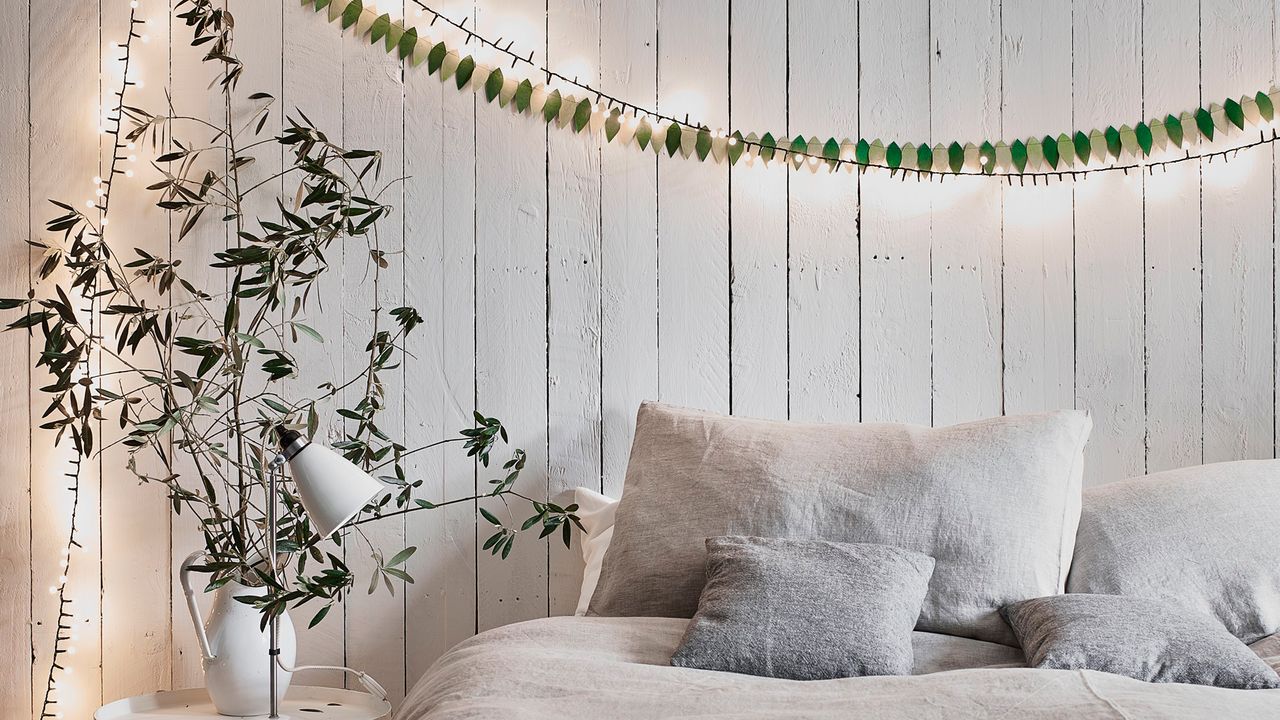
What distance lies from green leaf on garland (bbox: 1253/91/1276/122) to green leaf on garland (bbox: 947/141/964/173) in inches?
24.2

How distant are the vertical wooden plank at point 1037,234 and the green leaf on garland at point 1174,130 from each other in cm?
20

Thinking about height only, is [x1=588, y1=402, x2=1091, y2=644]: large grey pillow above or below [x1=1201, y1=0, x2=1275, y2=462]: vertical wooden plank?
below

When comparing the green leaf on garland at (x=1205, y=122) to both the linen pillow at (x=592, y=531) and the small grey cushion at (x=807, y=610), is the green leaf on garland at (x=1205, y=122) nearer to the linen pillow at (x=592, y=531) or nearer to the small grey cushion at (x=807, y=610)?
the small grey cushion at (x=807, y=610)

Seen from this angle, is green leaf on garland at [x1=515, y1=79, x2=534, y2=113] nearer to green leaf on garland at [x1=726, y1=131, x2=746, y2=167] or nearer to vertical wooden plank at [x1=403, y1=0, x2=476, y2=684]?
vertical wooden plank at [x1=403, y1=0, x2=476, y2=684]

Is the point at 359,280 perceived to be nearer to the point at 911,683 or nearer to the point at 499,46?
the point at 499,46

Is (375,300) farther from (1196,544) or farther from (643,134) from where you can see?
(1196,544)

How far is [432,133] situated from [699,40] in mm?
634

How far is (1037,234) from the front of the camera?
227cm

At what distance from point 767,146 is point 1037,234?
64 cm

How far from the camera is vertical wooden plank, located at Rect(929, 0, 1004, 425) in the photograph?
2.25 m

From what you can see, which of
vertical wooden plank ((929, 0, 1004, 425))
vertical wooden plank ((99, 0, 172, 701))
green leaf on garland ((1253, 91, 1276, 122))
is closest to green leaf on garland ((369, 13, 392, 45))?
vertical wooden plank ((99, 0, 172, 701))

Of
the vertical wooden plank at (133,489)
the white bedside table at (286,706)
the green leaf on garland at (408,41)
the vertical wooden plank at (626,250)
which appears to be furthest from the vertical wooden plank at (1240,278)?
the vertical wooden plank at (133,489)

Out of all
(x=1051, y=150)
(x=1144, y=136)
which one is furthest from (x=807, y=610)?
(x=1144, y=136)

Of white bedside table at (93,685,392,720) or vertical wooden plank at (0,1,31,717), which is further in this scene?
vertical wooden plank at (0,1,31,717)
